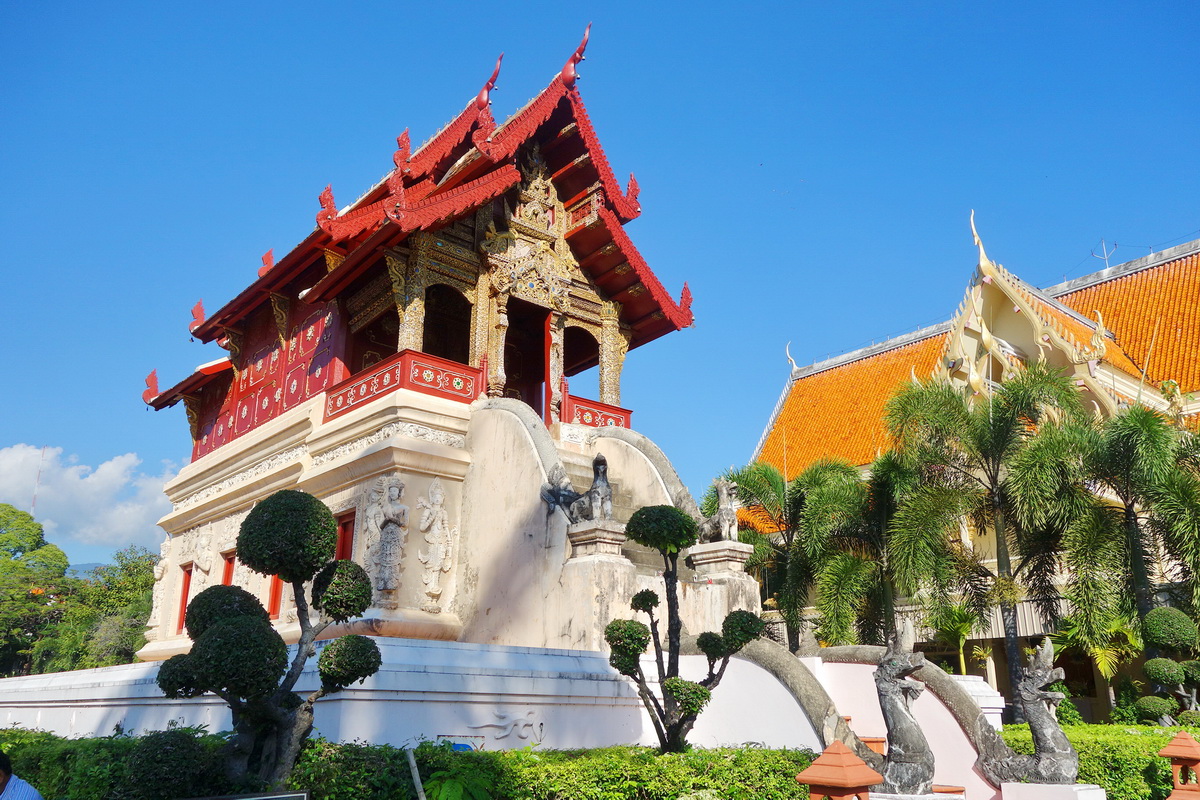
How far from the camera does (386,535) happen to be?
35.9ft

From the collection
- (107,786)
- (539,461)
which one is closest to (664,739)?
(107,786)

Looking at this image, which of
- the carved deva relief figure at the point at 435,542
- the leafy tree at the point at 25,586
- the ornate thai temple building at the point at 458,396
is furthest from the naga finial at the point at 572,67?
the leafy tree at the point at 25,586

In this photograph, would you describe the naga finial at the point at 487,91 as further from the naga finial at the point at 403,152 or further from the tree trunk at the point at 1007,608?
the tree trunk at the point at 1007,608

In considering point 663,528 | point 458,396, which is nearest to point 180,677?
point 663,528

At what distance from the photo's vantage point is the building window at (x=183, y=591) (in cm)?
1611

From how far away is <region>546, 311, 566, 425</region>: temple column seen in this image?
13258 millimetres

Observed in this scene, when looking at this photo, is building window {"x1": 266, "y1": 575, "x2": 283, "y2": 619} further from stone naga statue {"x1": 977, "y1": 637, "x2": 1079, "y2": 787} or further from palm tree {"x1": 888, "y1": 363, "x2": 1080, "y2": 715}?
stone naga statue {"x1": 977, "y1": 637, "x2": 1079, "y2": 787}

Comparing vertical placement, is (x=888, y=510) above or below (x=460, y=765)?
above

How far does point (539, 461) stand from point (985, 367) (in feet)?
41.8

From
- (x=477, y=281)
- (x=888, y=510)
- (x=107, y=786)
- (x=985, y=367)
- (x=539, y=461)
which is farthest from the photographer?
(x=985, y=367)

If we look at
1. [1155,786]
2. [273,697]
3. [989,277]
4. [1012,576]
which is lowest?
[1155,786]

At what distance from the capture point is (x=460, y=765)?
519 centimetres

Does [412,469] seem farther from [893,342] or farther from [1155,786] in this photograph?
[893,342]

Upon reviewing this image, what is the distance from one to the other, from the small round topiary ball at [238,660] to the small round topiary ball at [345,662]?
0.99 ft
